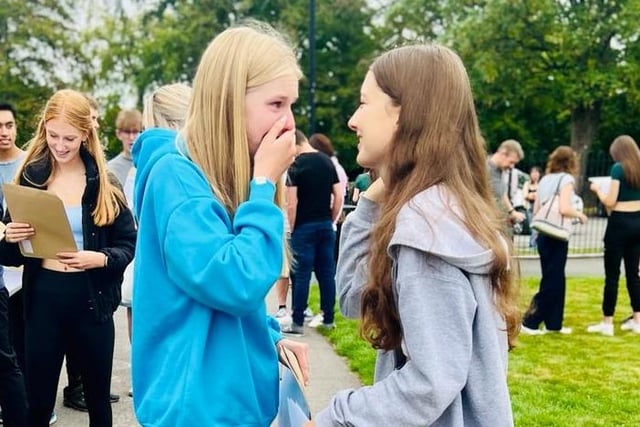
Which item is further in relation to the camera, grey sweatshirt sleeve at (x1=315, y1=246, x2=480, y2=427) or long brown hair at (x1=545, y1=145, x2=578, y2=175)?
long brown hair at (x1=545, y1=145, x2=578, y2=175)

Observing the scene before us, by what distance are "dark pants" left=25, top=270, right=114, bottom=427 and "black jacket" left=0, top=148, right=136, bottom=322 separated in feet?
0.14

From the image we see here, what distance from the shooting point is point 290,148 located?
1.75 m

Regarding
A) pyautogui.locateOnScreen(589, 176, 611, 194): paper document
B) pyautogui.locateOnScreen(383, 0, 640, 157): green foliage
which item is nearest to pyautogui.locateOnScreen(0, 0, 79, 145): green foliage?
pyautogui.locateOnScreen(383, 0, 640, 157): green foliage

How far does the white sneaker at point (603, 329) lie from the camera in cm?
712

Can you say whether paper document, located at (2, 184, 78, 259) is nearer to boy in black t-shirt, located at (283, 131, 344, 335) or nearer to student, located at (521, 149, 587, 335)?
boy in black t-shirt, located at (283, 131, 344, 335)

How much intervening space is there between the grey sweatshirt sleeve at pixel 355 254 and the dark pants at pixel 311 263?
16.3 feet

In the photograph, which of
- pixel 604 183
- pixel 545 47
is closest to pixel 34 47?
pixel 545 47

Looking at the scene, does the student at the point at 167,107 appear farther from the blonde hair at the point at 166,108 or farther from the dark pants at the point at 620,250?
the dark pants at the point at 620,250

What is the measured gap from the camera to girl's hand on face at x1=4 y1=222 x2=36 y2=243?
3.23m

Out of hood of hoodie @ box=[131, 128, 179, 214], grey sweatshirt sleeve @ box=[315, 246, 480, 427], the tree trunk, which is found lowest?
grey sweatshirt sleeve @ box=[315, 246, 480, 427]

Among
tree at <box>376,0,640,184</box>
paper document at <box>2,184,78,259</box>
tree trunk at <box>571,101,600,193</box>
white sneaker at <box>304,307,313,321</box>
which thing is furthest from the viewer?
tree trunk at <box>571,101,600,193</box>

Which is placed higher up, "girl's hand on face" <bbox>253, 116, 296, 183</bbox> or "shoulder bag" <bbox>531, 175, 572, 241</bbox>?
"girl's hand on face" <bbox>253, 116, 296, 183</bbox>

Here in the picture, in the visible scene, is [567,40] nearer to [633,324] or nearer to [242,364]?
[633,324]

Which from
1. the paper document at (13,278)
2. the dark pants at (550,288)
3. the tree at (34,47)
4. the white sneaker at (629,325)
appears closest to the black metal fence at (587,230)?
the white sneaker at (629,325)
